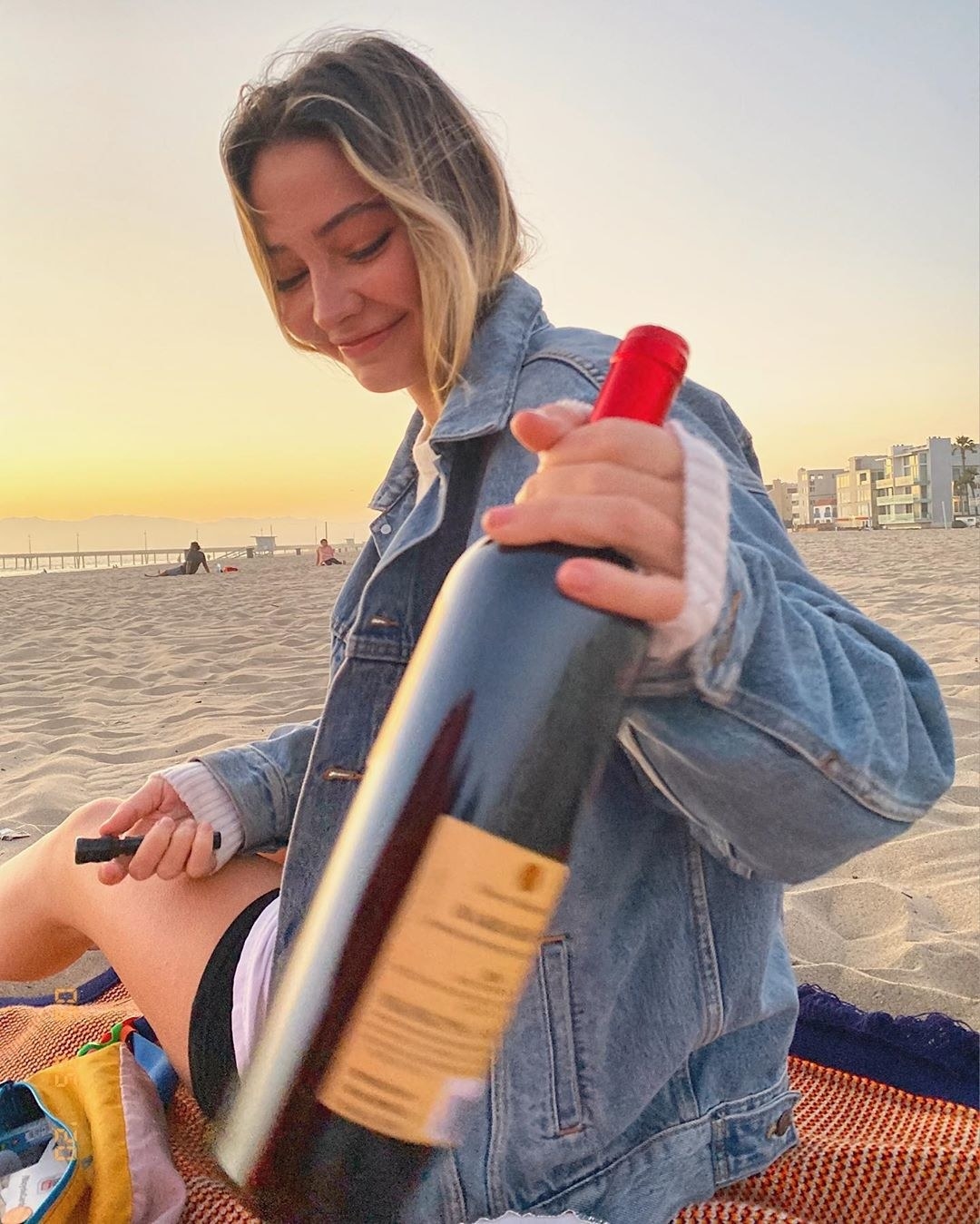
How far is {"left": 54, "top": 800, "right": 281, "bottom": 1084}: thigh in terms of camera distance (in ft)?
4.37

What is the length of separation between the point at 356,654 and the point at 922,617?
5.70 meters

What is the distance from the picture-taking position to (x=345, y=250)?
1258mm

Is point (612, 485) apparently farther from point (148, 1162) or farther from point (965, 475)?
point (965, 475)

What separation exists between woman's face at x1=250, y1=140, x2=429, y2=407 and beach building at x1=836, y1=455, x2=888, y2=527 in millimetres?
67703

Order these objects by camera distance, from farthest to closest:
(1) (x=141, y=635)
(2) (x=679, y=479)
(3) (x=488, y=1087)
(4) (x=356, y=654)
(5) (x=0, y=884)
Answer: (1) (x=141, y=635), (5) (x=0, y=884), (4) (x=356, y=654), (3) (x=488, y=1087), (2) (x=679, y=479)

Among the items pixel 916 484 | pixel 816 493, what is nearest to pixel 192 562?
pixel 916 484

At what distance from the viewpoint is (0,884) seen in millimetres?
1700

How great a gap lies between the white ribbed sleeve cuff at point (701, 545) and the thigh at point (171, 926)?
96 centimetres

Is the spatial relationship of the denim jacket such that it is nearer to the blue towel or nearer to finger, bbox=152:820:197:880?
finger, bbox=152:820:197:880

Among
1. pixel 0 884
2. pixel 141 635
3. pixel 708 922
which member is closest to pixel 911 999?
pixel 708 922

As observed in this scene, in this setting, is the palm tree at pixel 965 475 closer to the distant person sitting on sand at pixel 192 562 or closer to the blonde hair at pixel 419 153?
the distant person sitting on sand at pixel 192 562

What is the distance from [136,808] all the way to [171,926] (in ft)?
0.58

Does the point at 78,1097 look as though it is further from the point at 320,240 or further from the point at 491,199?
the point at 491,199

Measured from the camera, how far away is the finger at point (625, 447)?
608mm
